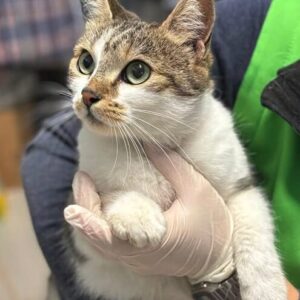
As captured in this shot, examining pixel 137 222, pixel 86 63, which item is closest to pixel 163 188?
pixel 137 222

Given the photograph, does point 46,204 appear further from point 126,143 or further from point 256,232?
point 256,232

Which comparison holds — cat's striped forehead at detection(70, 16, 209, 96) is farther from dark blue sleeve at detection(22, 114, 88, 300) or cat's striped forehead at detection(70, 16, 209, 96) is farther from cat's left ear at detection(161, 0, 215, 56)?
dark blue sleeve at detection(22, 114, 88, 300)

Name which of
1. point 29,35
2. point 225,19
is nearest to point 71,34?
point 29,35

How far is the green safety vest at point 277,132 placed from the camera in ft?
3.35

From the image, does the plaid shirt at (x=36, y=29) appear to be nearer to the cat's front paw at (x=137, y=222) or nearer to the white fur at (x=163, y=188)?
the white fur at (x=163, y=188)

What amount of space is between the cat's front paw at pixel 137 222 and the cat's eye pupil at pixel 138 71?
0.68ft

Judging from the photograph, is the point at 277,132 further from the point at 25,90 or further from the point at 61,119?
the point at 25,90

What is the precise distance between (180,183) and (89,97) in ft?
0.75

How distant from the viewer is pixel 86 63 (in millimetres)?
949

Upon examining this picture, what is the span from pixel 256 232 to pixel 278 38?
39 centimetres

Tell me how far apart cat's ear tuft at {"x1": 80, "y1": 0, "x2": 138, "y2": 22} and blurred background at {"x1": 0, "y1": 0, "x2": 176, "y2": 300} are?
1236 mm

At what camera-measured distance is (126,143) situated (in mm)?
958

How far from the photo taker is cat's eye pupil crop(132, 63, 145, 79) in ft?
2.93

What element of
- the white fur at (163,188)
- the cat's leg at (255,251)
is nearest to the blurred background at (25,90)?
the white fur at (163,188)
